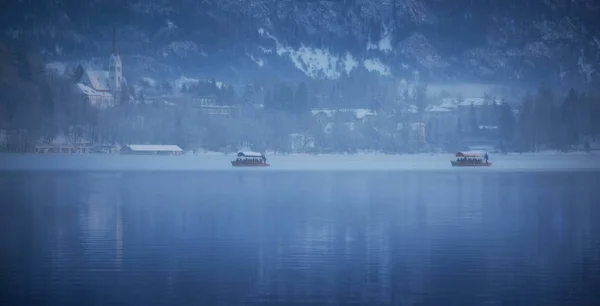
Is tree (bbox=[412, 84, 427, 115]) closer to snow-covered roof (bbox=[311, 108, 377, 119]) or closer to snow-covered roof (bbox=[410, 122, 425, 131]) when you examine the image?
snow-covered roof (bbox=[311, 108, 377, 119])

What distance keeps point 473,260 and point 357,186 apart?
891 inches

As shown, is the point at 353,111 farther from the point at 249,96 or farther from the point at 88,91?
the point at 88,91

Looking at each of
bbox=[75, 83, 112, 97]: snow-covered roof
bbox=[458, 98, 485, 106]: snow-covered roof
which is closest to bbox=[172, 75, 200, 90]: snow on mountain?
bbox=[75, 83, 112, 97]: snow-covered roof

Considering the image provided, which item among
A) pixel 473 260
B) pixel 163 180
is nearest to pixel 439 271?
pixel 473 260

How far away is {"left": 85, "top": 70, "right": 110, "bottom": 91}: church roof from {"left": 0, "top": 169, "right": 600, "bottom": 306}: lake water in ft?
370

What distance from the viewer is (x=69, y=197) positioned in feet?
101

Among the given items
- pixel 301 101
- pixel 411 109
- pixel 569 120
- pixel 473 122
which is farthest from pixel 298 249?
pixel 411 109

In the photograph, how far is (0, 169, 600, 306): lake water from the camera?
13.1 metres

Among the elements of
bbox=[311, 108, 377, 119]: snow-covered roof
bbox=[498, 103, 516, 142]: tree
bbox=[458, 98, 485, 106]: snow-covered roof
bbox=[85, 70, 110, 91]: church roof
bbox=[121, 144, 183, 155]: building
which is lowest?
bbox=[121, 144, 183, 155]: building

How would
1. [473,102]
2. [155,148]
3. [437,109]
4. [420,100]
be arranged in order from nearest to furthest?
[155,148]
[437,109]
[420,100]
[473,102]

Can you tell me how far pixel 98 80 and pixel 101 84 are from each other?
1342 millimetres

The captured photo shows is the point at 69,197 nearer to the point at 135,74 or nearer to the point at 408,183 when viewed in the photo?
the point at 408,183

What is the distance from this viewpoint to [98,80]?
148m

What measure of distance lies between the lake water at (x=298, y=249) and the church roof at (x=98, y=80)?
4440 inches
